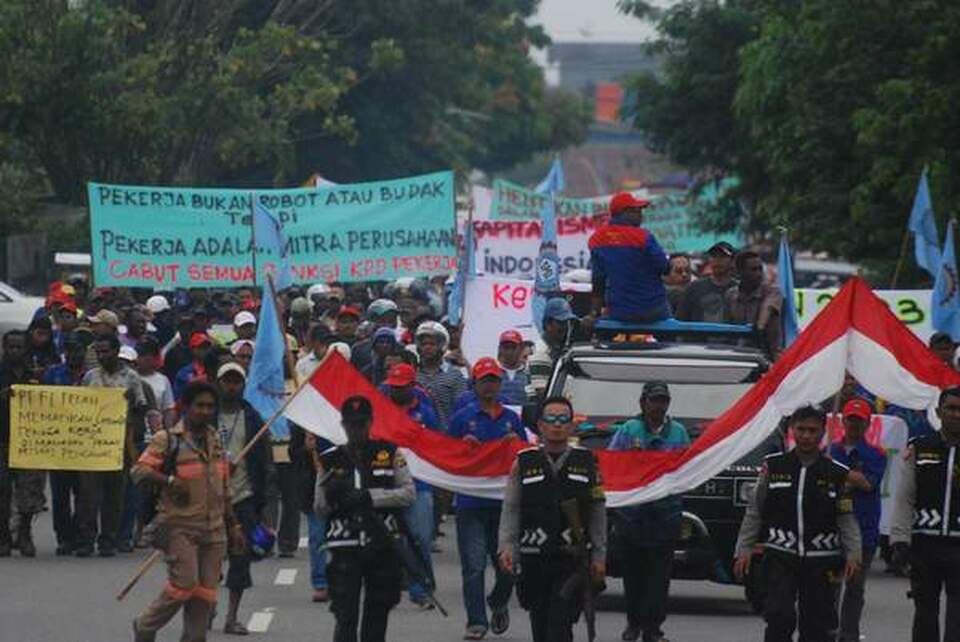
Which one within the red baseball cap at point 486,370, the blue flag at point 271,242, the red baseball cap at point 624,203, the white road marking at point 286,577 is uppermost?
the red baseball cap at point 624,203

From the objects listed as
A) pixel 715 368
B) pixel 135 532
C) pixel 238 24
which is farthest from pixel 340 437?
pixel 238 24

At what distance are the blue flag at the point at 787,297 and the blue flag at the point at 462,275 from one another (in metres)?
4.21

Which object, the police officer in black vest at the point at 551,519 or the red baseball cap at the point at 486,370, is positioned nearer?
the police officer in black vest at the point at 551,519

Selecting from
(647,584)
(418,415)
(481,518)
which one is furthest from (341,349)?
(647,584)

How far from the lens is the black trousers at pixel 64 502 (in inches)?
835

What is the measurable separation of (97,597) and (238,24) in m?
34.8

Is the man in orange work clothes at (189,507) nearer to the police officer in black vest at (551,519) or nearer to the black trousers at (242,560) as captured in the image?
the police officer in black vest at (551,519)

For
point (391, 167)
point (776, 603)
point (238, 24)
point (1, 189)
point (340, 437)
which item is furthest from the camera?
point (391, 167)

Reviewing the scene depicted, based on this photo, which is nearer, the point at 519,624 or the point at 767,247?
the point at 519,624

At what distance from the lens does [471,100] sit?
7088cm

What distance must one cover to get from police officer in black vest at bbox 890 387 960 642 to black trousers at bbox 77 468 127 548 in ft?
28.0

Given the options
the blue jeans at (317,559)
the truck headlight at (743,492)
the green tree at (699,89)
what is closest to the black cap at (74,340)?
the blue jeans at (317,559)

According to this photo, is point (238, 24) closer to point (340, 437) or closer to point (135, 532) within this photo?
point (135, 532)

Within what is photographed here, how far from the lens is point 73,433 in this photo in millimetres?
20938
